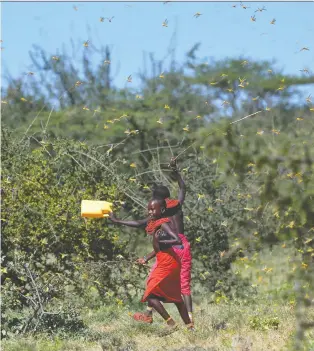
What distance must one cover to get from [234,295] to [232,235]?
0.80 meters

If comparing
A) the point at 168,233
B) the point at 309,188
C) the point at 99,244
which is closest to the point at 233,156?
the point at 309,188

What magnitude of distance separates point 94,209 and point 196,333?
1676 millimetres

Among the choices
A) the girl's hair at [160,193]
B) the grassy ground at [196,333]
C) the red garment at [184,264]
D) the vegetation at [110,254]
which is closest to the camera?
the grassy ground at [196,333]

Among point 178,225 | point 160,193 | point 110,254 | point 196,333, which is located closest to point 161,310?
point 196,333

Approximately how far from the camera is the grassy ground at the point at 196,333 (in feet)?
22.0

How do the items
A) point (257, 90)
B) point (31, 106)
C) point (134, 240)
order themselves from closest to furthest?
point (134, 240), point (257, 90), point (31, 106)

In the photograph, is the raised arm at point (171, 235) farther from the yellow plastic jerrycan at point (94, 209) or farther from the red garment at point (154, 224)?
the yellow plastic jerrycan at point (94, 209)

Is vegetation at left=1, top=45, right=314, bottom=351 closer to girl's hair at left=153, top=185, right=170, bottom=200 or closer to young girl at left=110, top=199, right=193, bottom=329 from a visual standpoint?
young girl at left=110, top=199, right=193, bottom=329

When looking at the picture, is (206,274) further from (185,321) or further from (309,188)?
(309,188)

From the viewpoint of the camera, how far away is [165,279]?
7.79m

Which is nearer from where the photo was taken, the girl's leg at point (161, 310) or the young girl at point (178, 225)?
the girl's leg at point (161, 310)

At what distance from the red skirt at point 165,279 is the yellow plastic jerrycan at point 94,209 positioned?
2.39 ft

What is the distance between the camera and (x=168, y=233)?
761cm

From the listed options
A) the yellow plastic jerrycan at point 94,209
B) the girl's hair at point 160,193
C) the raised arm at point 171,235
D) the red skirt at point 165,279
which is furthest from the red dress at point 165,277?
the yellow plastic jerrycan at point 94,209
